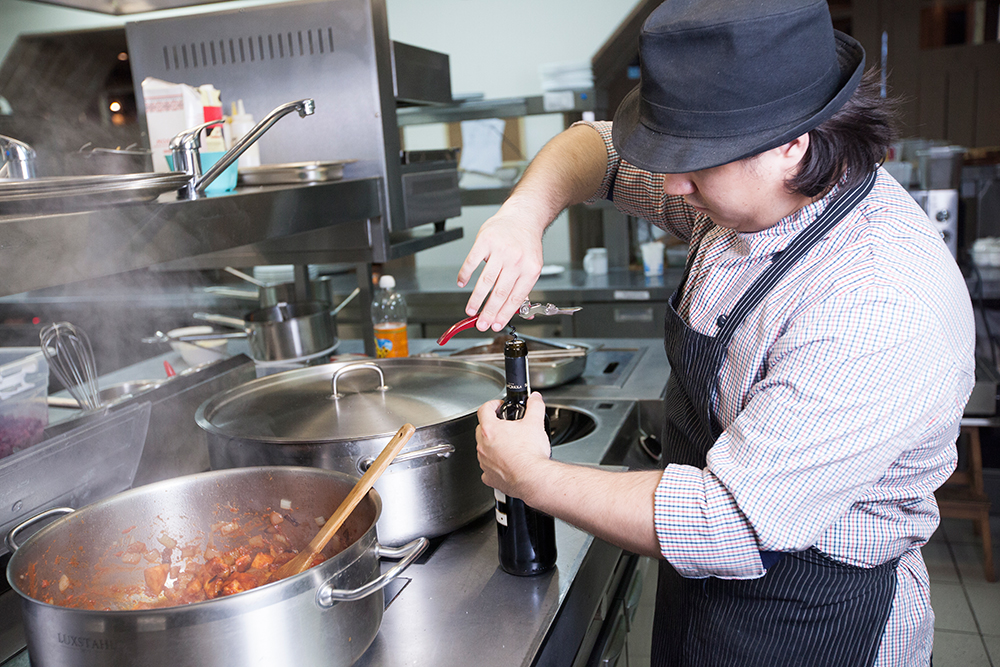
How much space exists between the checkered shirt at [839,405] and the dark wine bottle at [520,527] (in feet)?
1.01

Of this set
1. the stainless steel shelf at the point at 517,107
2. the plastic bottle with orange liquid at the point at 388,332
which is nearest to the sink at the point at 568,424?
the plastic bottle with orange liquid at the point at 388,332

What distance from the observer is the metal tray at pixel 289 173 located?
167 cm

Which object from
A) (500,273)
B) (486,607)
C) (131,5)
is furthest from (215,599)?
(131,5)

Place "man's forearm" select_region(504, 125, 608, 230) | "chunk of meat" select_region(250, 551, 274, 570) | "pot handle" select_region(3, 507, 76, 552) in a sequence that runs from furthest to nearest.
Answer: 1. "man's forearm" select_region(504, 125, 608, 230)
2. "chunk of meat" select_region(250, 551, 274, 570)
3. "pot handle" select_region(3, 507, 76, 552)

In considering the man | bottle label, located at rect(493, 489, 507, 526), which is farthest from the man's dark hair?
bottle label, located at rect(493, 489, 507, 526)

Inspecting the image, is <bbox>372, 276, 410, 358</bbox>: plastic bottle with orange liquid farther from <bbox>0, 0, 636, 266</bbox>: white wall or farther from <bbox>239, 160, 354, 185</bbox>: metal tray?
<bbox>0, 0, 636, 266</bbox>: white wall

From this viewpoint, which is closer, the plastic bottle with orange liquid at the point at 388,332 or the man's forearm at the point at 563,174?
the man's forearm at the point at 563,174

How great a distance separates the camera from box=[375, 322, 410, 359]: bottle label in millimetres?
2262

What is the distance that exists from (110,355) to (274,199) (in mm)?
3437

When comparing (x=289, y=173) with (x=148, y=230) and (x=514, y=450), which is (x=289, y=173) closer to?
(x=148, y=230)

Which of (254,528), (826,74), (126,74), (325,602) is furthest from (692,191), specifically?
(126,74)

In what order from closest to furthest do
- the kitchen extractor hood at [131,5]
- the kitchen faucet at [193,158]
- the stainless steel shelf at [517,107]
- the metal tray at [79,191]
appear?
the metal tray at [79,191] < the kitchen faucet at [193,158] < the kitchen extractor hood at [131,5] < the stainless steel shelf at [517,107]

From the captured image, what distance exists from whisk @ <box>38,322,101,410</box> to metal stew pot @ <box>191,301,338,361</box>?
1.49 ft

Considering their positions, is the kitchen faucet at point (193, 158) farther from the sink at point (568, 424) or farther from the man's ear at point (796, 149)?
the sink at point (568, 424)
